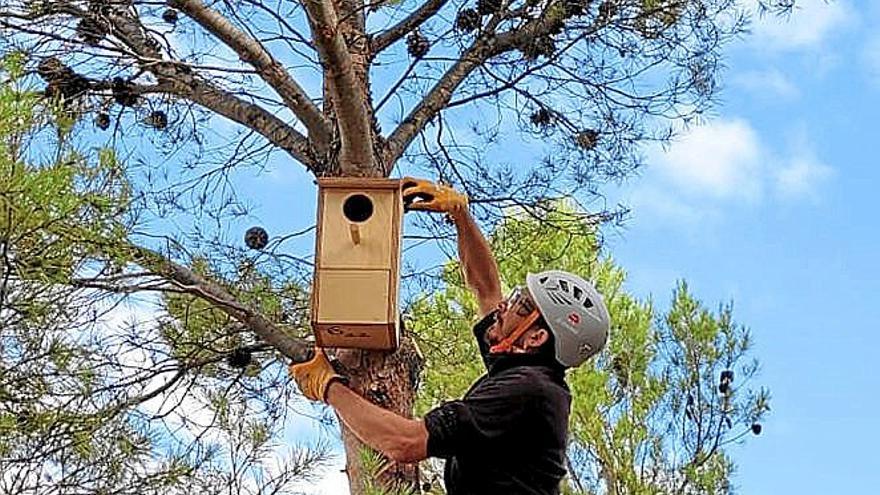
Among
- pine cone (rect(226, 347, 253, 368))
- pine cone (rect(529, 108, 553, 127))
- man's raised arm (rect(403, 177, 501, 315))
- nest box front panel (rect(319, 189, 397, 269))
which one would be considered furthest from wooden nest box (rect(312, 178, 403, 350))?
pine cone (rect(529, 108, 553, 127))

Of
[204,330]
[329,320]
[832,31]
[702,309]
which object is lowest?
[329,320]

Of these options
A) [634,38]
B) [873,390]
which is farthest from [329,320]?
[873,390]

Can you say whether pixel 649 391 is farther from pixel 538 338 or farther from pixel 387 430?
pixel 387 430

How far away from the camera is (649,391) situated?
4570mm

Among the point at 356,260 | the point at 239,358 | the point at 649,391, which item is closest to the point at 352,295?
the point at 356,260

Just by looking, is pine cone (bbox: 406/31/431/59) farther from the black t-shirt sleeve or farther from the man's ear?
the black t-shirt sleeve

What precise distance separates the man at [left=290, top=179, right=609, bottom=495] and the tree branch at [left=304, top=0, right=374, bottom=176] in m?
0.69

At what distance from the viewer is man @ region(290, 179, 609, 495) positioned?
2.25 meters

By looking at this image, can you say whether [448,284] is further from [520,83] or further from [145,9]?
[145,9]

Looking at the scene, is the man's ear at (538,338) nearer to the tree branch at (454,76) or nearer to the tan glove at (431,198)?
the tan glove at (431,198)

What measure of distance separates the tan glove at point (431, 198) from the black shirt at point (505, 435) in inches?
22.4

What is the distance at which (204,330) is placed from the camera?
3625 mm

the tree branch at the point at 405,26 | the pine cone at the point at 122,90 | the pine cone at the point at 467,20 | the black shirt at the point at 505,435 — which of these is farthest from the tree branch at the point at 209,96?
the black shirt at the point at 505,435

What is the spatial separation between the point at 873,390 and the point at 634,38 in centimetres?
207
